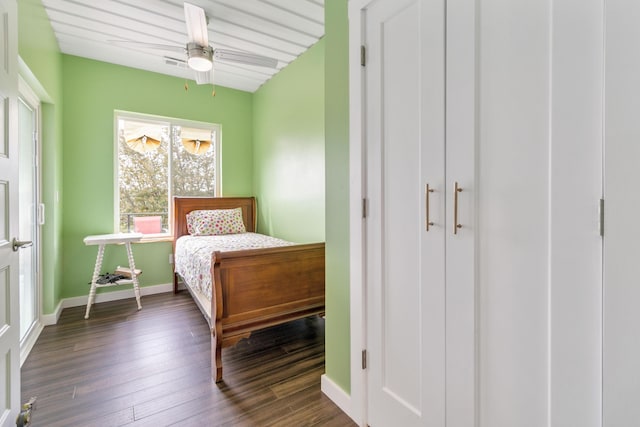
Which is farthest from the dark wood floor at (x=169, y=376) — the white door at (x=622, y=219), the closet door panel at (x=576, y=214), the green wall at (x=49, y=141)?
the white door at (x=622, y=219)

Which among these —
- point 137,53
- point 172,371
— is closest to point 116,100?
point 137,53

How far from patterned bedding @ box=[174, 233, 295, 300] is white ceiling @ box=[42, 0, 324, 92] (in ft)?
5.87

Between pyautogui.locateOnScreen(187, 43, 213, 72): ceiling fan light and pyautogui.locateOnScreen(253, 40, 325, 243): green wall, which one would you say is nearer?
pyautogui.locateOnScreen(187, 43, 213, 72): ceiling fan light

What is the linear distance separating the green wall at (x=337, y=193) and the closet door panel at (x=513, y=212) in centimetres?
76

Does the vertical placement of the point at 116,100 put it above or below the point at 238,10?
below

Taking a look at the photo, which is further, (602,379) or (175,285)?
(175,285)

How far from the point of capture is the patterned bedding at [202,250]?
95.5 inches

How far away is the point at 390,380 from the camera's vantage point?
55.6 inches

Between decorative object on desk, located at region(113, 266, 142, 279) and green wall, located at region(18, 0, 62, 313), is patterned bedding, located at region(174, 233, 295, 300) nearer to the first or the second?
decorative object on desk, located at region(113, 266, 142, 279)

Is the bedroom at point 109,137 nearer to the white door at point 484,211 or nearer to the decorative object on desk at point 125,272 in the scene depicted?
the decorative object on desk at point 125,272

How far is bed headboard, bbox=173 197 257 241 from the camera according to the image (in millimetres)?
3947

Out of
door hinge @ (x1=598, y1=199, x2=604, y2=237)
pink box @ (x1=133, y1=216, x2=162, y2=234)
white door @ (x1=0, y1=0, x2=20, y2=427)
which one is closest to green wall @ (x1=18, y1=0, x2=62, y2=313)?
pink box @ (x1=133, y1=216, x2=162, y2=234)

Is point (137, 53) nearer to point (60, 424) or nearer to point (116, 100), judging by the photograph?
point (116, 100)

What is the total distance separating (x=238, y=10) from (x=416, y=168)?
2343mm
